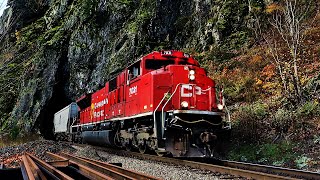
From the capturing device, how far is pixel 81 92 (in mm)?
27203

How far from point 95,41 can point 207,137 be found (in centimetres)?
2033

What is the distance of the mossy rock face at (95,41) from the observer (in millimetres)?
21891

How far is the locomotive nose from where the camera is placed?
8656 millimetres

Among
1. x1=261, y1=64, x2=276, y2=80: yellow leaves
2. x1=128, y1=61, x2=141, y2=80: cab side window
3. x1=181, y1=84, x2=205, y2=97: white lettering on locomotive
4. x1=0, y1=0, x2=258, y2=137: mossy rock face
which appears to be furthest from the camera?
x1=0, y1=0, x2=258, y2=137: mossy rock face

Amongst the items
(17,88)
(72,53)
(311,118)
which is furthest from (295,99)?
(17,88)

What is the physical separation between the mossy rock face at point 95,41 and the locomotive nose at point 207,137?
1160 centimetres

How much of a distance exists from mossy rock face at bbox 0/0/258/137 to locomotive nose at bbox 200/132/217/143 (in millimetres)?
11604

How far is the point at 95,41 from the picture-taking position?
2714cm

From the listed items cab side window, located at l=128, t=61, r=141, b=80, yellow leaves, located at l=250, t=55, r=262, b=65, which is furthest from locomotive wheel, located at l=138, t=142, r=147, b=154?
yellow leaves, located at l=250, t=55, r=262, b=65

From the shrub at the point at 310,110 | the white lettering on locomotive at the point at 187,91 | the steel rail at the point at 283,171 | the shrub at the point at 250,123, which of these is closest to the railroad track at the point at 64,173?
the steel rail at the point at 283,171

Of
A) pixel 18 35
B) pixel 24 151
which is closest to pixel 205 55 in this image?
pixel 24 151

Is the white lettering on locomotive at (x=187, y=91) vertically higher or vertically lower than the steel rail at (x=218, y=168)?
higher

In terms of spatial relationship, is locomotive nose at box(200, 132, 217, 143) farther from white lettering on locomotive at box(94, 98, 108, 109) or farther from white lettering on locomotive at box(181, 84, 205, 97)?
white lettering on locomotive at box(94, 98, 108, 109)

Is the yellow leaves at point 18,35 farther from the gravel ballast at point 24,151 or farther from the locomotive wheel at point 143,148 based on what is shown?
the locomotive wheel at point 143,148
